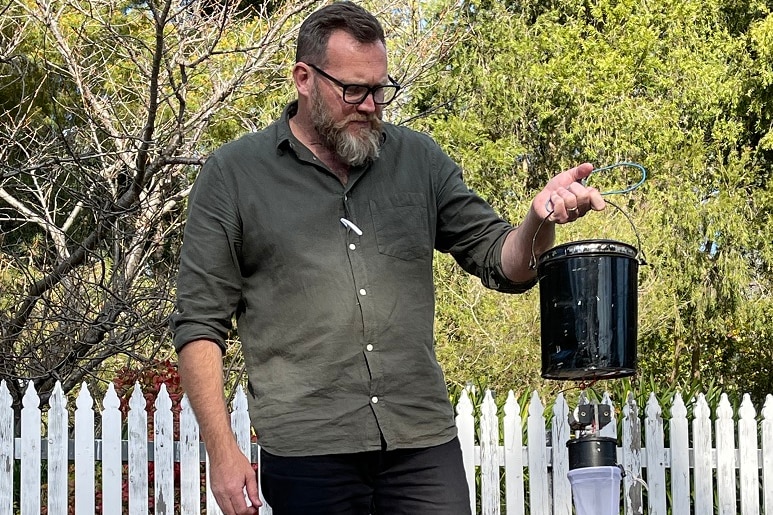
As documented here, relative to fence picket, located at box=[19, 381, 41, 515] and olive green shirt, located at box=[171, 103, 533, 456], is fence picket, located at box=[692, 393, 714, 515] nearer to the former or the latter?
olive green shirt, located at box=[171, 103, 533, 456]

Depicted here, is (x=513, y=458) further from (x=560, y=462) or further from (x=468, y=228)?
(x=468, y=228)

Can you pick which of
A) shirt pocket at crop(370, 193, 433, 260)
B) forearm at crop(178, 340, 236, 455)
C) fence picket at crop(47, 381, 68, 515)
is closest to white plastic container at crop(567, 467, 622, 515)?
shirt pocket at crop(370, 193, 433, 260)

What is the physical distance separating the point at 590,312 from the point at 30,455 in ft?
12.8

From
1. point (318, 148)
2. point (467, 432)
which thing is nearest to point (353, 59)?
point (318, 148)

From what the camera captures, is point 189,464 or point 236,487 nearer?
point 236,487

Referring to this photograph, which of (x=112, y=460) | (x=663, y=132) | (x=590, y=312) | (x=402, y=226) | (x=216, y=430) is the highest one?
(x=663, y=132)

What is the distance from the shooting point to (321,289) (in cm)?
236

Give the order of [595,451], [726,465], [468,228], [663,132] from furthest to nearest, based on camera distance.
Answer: [663,132]
[726,465]
[468,228]
[595,451]

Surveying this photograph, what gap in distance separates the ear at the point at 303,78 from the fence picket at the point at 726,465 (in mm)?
3514

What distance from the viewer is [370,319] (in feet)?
7.72

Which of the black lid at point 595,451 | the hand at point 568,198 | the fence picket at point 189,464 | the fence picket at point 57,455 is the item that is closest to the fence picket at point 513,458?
the fence picket at point 189,464

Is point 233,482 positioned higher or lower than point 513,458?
higher

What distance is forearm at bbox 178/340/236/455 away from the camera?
92.4 inches

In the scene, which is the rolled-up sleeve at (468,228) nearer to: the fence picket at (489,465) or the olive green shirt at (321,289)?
the olive green shirt at (321,289)
